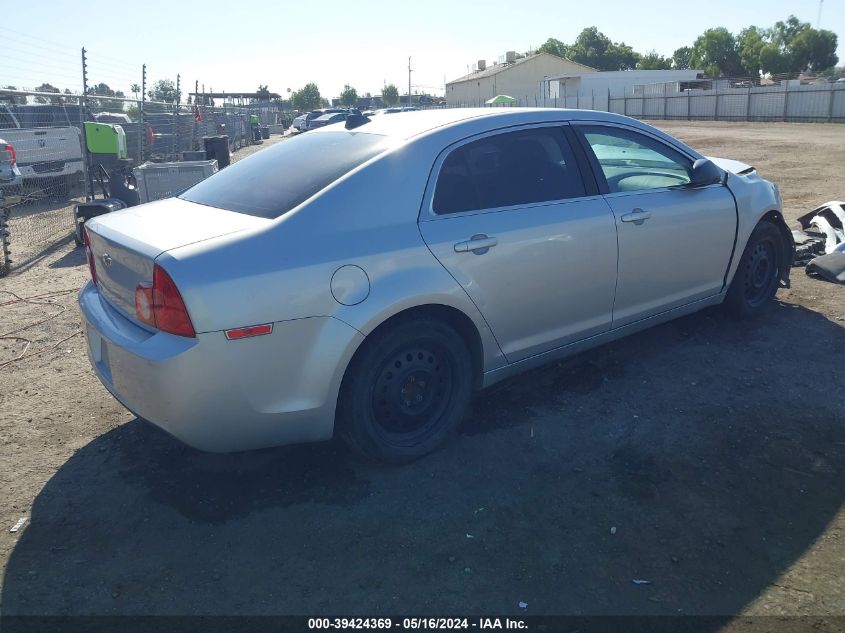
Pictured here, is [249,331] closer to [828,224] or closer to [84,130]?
[828,224]

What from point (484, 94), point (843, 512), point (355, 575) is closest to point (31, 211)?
point (355, 575)

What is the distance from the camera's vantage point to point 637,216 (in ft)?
14.1

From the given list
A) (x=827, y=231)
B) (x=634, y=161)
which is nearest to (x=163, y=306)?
(x=634, y=161)

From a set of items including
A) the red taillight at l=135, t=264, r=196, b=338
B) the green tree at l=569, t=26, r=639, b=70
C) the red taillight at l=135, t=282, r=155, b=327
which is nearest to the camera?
the red taillight at l=135, t=264, r=196, b=338

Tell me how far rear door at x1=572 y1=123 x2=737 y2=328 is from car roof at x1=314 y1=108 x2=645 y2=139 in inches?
5.8

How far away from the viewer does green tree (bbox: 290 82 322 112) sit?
A: 110681mm

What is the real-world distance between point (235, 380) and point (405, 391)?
923 millimetres

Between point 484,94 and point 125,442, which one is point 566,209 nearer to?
point 125,442

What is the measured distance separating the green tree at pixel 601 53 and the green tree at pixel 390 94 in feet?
93.8

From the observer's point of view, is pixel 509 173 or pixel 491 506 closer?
pixel 491 506

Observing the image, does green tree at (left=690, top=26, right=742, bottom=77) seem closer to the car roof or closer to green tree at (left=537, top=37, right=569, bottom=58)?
green tree at (left=537, top=37, right=569, bottom=58)

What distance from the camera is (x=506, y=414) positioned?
4.16 metres

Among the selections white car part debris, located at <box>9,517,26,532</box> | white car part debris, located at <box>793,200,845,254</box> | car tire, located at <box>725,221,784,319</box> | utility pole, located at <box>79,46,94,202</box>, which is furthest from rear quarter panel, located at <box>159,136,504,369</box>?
utility pole, located at <box>79,46,94,202</box>

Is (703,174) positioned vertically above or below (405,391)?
above
